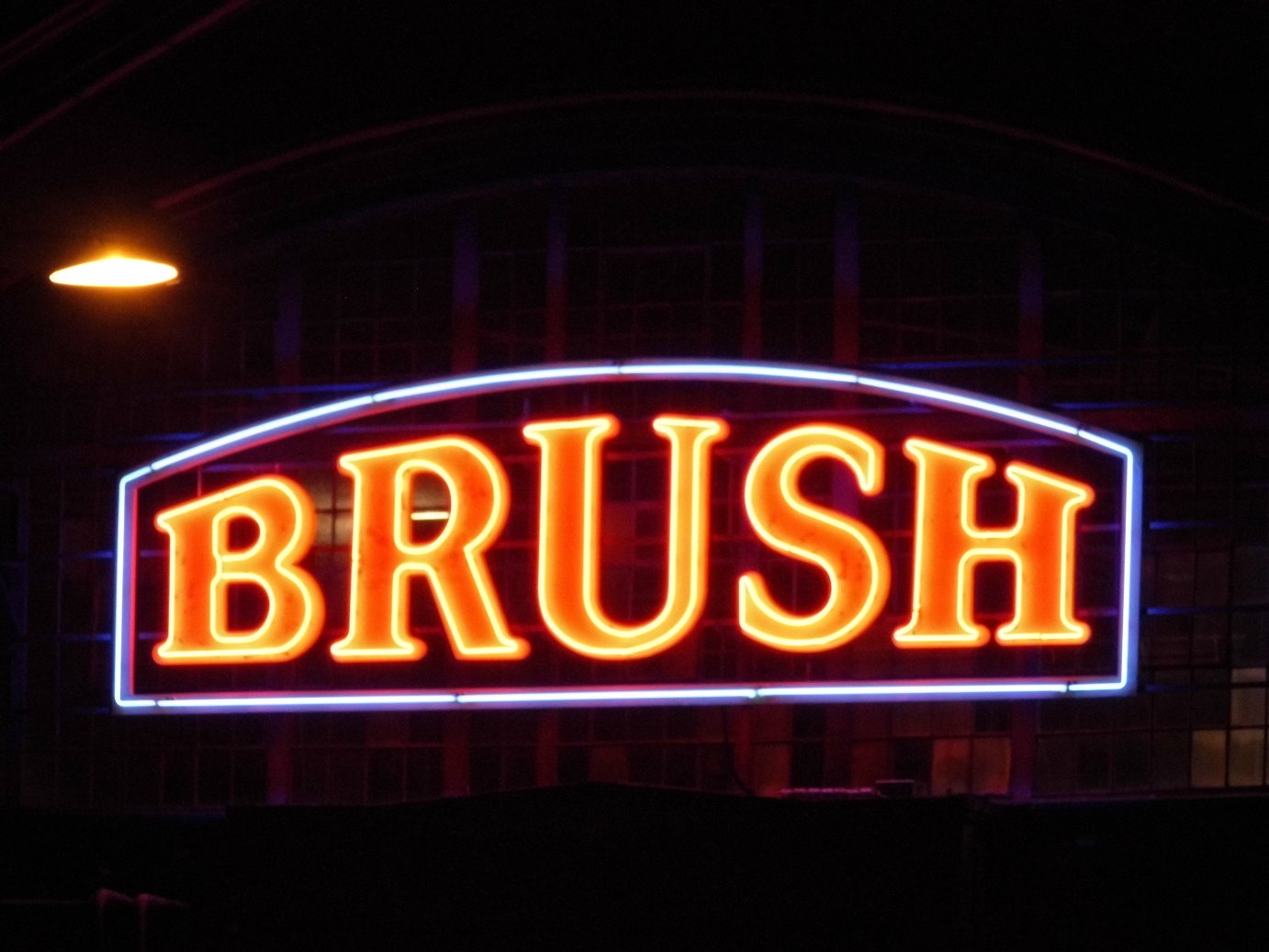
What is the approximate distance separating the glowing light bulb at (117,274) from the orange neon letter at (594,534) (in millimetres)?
1877

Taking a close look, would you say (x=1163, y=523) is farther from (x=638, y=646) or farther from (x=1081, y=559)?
(x=638, y=646)

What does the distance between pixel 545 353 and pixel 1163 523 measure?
317 centimetres

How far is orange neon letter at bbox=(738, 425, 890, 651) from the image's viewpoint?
8836 millimetres

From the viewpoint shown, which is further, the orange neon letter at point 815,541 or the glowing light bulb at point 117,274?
the orange neon letter at point 815,541

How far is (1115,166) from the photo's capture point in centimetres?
920

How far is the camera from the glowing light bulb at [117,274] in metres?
8.27

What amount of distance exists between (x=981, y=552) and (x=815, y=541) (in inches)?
30.5

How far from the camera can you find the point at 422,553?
30.0 feet

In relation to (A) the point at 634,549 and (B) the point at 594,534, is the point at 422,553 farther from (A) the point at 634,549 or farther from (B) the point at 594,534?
(A) the point at 634,549

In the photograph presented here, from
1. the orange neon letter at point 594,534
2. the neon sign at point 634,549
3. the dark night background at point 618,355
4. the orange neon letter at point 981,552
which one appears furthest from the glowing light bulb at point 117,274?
the orange neon letter at point 981,552

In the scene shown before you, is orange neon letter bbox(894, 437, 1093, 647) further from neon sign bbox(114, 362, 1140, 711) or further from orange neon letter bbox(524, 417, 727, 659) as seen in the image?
orange neon letter bbox(524, 417, 727, 659)

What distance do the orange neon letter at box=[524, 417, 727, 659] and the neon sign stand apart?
1 cm

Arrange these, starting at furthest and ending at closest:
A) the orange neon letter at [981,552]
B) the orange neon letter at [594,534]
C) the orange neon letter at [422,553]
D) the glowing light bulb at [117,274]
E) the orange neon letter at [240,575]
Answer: the orange neon letter at [240,575] → the orange neon letter at [422,553] → the orange neon letter at [594,534] → the orange neon letter at [981,552] → the glowing light bulb at [117,274]

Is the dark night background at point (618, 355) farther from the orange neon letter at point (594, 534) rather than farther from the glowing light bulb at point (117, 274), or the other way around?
the orange neon letter at point (594, 534)
